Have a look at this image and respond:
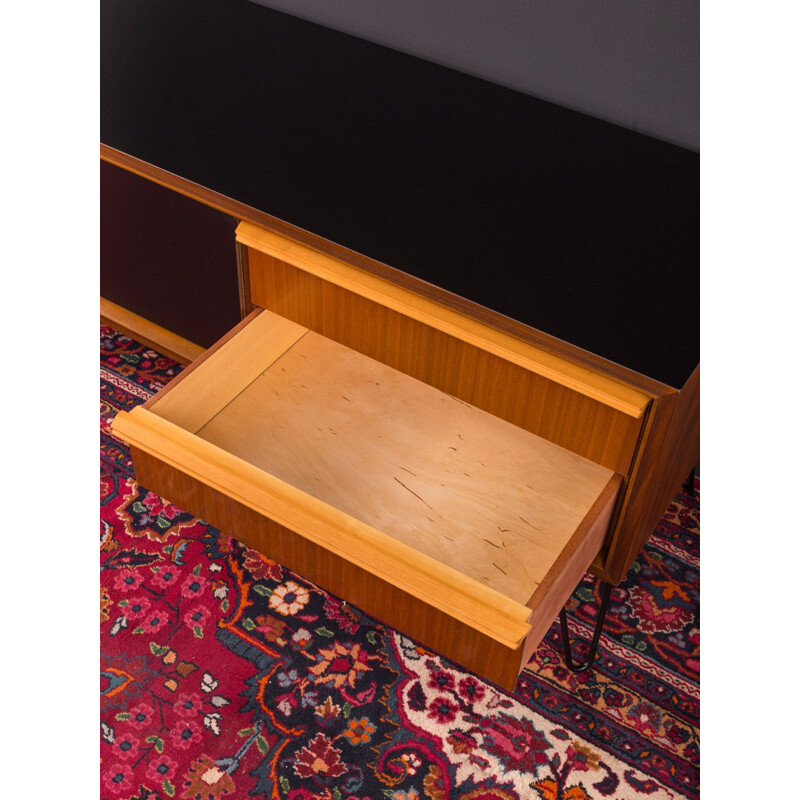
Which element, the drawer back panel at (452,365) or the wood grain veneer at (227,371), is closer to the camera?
the drawer back panel at (452,365)

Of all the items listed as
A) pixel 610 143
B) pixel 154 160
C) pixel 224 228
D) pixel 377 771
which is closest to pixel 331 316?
pixel 224 228

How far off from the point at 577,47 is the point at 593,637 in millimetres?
801

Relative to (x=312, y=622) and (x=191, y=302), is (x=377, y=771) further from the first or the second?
(x=191, y=302)

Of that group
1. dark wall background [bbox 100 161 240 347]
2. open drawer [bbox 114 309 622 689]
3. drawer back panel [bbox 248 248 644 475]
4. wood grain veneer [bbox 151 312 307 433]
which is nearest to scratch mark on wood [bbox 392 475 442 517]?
open drawer [bbox 114 309 622 689]

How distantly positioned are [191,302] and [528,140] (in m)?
0.67

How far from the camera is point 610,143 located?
1.06 metres

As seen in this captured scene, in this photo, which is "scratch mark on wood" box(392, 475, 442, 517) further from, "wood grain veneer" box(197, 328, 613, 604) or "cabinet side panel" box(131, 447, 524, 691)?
"cabinet side panel" box(131, 447, 524, 691)

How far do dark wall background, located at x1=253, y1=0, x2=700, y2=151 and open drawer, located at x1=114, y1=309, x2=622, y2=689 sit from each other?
1.39 ft

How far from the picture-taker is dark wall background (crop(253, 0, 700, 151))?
99cm

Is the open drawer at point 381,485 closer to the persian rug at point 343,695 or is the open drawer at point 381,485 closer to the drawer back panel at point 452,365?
the drawer back panel at point 452,365

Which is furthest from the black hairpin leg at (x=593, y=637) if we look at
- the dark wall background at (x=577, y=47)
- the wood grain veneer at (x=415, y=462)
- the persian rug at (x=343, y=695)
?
the dark wall background at (x=577, y=47)

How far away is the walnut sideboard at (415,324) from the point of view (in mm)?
1072

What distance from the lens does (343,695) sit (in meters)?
1.43

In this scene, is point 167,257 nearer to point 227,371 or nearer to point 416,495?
point 227,371
